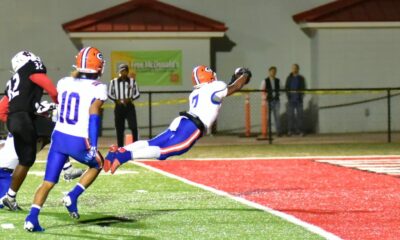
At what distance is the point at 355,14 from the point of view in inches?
1041

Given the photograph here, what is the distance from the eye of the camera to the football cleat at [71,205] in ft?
33.9

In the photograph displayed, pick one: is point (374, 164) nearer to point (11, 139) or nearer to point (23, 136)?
point (11, 139)

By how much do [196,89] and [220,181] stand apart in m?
3.23

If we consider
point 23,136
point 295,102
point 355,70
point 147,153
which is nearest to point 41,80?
point 23,136

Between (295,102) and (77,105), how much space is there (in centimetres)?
1528

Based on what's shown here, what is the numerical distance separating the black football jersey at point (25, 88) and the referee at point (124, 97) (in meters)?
9.49

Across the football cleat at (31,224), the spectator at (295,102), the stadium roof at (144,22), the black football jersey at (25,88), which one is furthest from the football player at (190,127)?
the stadium roof at (144,22)

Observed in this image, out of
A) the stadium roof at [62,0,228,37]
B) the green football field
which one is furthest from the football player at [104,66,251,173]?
the stadium roof at [62,0,228,37]

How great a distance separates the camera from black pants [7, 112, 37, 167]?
11.2 m

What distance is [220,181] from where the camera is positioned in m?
15.0

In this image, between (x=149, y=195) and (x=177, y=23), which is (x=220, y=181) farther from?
(x=177, y=23)

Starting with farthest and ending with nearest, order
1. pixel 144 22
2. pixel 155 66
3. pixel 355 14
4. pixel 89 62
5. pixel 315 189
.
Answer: pixel 355 14
pixel 155 66
pixel 144 22
pixel 315 189
pixel 89 62

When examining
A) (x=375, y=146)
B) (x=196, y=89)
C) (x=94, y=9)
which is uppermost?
(x=94, y=9)

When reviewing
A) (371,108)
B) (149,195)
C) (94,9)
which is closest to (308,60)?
(371,108)
